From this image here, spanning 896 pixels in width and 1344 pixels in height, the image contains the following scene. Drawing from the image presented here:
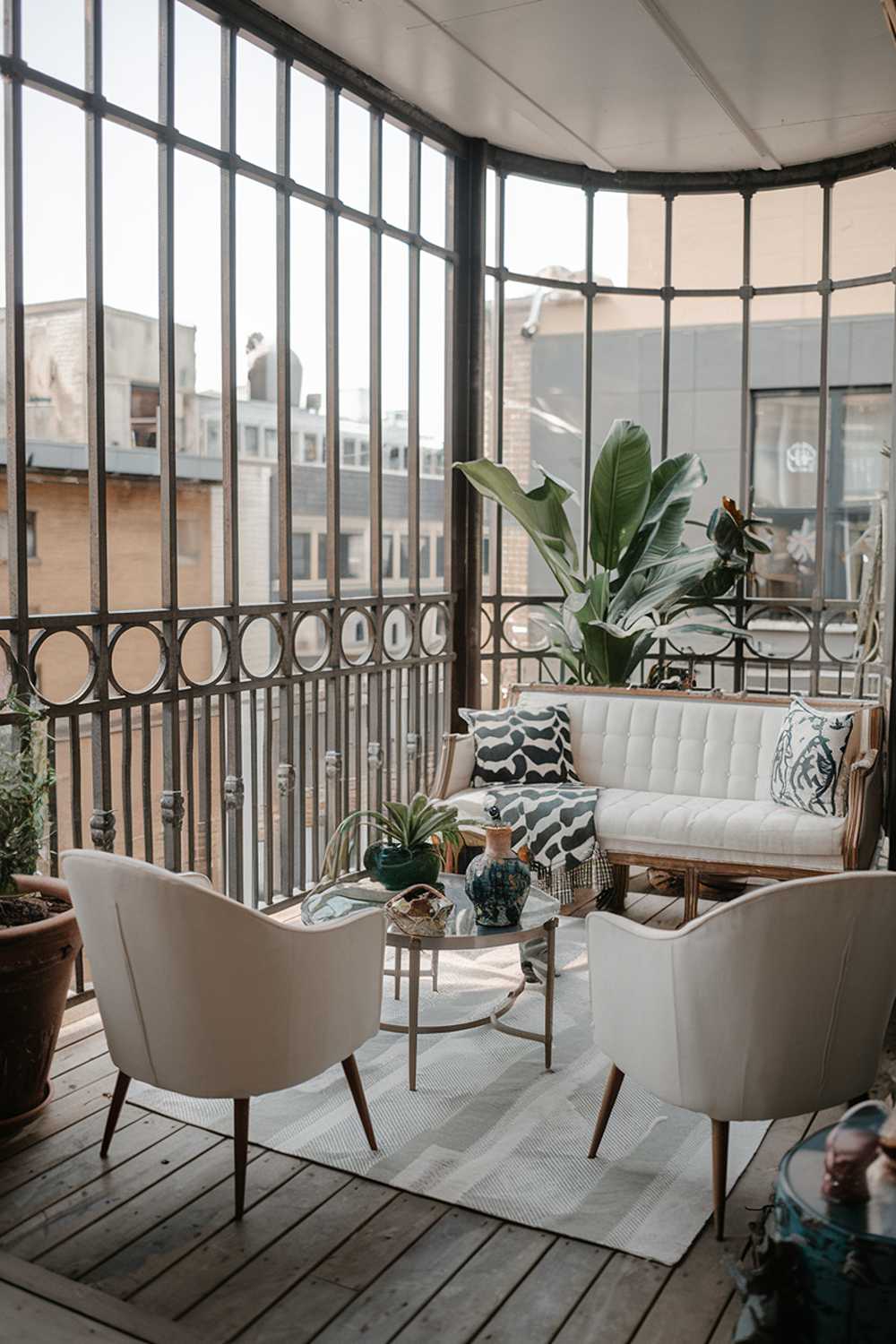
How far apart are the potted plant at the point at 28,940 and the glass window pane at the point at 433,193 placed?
308cm

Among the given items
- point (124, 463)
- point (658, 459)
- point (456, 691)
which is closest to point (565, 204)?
point (658, 459)

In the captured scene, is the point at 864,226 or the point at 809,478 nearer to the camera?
the point at 864,226

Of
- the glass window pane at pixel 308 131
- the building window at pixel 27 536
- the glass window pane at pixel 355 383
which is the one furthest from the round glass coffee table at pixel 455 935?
the glass window pane at pixel 308 131

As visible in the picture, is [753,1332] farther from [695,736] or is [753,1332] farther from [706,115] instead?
[706,115]

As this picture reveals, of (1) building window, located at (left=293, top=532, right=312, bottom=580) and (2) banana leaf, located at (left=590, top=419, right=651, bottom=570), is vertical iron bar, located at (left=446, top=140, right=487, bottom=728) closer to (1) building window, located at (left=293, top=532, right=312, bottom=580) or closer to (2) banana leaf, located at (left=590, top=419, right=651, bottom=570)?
(2) banana leaf, located at (left=590, top=419, right=651, bottom=570)

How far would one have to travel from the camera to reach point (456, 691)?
18.3 feet

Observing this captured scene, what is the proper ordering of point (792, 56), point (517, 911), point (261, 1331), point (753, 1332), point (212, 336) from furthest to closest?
point (792, 56), point (212, 336), point (517, 911), point (261, 1331), point (753, 1332)

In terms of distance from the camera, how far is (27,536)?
3305mm

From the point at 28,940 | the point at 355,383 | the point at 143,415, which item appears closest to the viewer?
the point at 28,940

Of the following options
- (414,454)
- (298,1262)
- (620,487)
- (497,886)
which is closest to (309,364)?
(414,454)

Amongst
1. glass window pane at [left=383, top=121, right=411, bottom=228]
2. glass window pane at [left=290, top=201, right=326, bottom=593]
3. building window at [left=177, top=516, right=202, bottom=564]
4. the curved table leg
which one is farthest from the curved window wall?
the curved table leg

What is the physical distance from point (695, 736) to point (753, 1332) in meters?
3.09

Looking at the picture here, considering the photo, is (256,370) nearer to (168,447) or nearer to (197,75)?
(168,447)

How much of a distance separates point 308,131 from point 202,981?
3.28 meters
